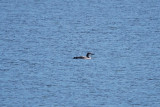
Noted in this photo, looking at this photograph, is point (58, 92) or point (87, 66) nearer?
point (58, 92)

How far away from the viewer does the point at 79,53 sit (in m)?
30.1

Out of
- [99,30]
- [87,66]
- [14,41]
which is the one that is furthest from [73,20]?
[87,66]

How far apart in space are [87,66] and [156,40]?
215 inches

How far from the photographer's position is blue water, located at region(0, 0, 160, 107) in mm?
21781

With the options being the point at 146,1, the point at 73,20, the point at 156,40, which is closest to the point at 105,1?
the point at 146,1

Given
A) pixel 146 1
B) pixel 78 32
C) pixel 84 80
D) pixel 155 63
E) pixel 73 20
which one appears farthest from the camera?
pixel 146 1

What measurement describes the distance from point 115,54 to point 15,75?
20.5ft

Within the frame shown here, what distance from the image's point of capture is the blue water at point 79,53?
21.8 m

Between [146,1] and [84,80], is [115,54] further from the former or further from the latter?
[146,1]

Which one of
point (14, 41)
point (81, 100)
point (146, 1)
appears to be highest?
point (146, 1)

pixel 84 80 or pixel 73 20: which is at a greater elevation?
pixel 73 20

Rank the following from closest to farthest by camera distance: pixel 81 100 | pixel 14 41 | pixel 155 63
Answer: pixel 81 100 → pixel 155 63 → pixel 14 41

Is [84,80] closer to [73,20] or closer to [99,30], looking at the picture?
[99,30]

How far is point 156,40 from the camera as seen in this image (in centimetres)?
3167
